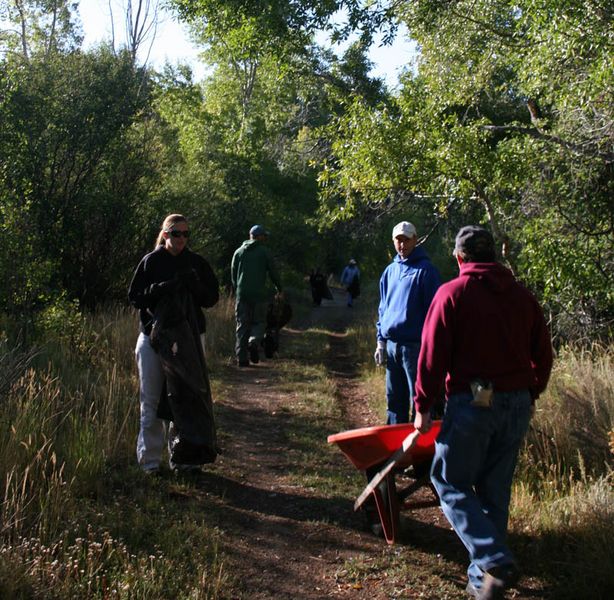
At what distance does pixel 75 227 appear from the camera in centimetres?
1395

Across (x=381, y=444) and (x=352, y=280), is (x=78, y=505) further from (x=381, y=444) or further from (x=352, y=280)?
(x=352, y=280)

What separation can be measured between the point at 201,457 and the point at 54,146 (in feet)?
28.4

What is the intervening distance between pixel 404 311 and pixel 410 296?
12cm

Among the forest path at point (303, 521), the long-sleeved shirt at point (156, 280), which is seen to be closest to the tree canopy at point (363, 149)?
the forest path at point (303, 521)

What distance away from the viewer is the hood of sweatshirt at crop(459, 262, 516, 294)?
162 inches

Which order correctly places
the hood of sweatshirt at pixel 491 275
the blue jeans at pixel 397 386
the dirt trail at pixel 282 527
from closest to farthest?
the hood of sweatshirt at pixel 491 275
the dirt trail at pixel 282 527
the blue jeans at pixel 397 386

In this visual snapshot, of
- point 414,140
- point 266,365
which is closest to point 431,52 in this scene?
point 414,140

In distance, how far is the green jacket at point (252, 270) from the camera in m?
11.4

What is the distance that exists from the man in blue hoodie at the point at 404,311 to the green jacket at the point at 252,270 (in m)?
5.24

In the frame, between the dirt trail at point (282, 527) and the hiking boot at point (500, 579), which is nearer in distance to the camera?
the hiking boot at point (500, 579)

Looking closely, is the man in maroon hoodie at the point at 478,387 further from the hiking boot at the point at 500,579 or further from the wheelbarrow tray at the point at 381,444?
the wheelbarrow tray at the point at 381,444

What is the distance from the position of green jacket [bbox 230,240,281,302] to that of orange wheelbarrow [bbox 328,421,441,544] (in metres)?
6.32

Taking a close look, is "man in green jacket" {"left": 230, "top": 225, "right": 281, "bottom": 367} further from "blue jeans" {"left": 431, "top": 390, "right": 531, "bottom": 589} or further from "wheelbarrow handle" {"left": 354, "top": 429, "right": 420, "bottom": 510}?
"blue jeans" {"left": 431, "top": 390, "right": 531, "bottom": 589}

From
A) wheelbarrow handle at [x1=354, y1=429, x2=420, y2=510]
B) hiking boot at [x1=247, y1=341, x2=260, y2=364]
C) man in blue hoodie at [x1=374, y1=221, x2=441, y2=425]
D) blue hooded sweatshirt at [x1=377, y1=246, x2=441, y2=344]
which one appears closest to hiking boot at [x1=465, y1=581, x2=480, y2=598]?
wheelbarrow handle at [x1=354, y1=429, x2=420, y2=510]
